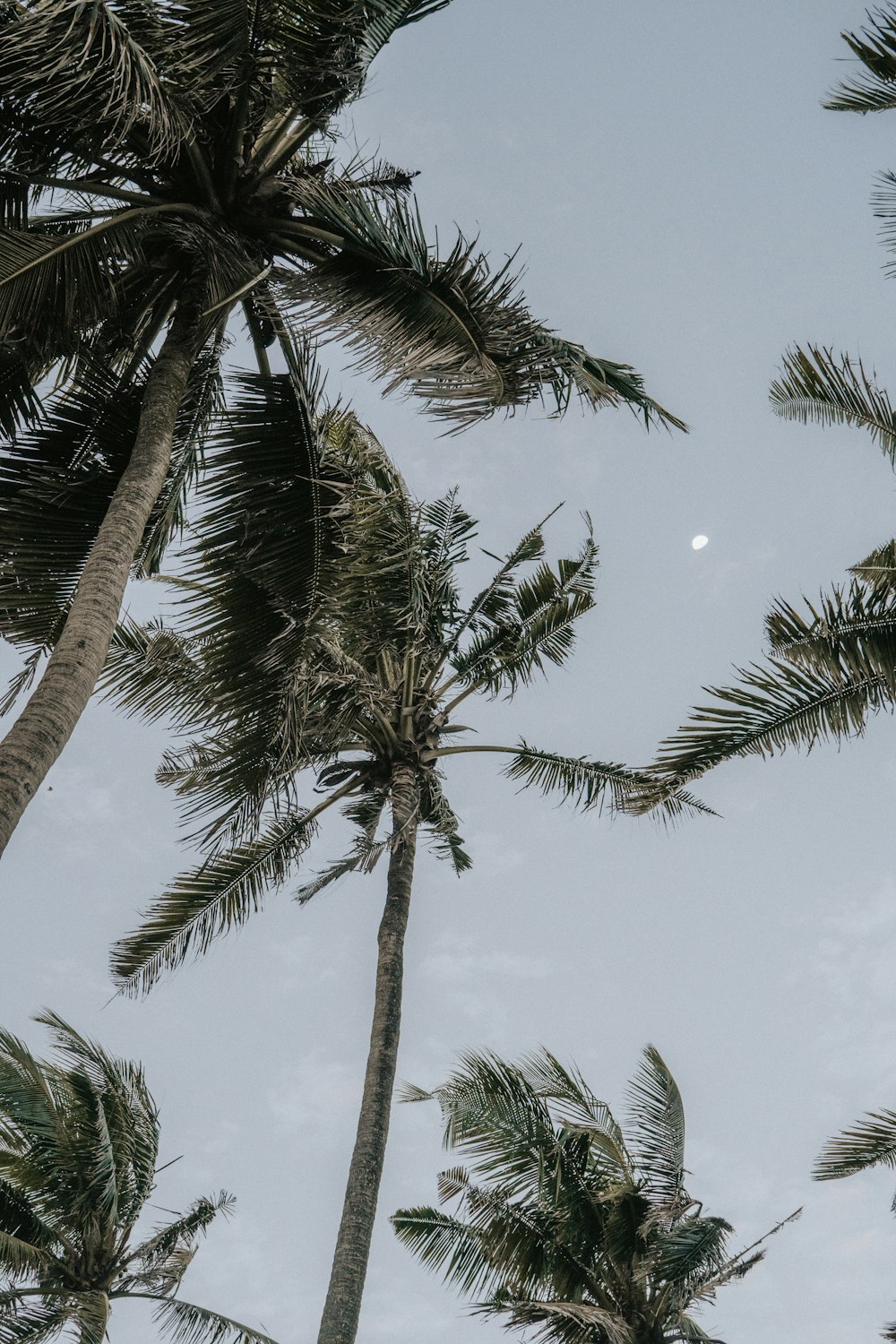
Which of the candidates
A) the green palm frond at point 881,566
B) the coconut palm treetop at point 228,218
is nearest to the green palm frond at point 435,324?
the coconut palm treetop at point 228,218

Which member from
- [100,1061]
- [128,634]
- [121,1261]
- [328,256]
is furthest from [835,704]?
[121,1261]

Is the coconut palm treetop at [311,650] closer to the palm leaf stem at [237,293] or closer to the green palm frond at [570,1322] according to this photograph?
the palm leaf stem at [237,293]

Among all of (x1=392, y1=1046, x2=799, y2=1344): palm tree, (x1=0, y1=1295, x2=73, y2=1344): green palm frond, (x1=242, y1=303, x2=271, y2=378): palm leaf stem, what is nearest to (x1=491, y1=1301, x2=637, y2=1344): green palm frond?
(x1=392, y1=1046, x2=799, y2=1344): palm tree

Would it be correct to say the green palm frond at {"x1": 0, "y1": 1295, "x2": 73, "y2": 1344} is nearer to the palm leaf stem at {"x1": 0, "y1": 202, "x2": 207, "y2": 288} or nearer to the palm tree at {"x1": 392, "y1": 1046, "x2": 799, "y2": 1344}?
the palm tree at {"x1": 392, "y1": 1046, "x2": 799, "y2": 1344}

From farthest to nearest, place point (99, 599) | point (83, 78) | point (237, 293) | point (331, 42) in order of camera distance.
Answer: point (237, 293)
point (331, 42)
point (99, 599)
point (83, 78)

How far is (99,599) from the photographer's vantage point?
18.4 ft

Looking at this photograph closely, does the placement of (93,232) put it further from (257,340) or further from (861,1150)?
(861,1150)

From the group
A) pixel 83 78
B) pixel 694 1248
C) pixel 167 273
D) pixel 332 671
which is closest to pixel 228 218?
pixel 167 273

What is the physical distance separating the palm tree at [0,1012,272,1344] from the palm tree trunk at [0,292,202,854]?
25.1 feet

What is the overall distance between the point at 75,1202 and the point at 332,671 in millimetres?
5804

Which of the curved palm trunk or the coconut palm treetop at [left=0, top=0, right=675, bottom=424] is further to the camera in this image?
the curved palm trunk

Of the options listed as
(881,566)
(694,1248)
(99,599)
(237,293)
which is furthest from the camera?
(694,1248)

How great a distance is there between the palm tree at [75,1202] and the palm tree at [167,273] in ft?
19.4

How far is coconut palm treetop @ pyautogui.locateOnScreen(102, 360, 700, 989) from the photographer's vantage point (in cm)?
734
